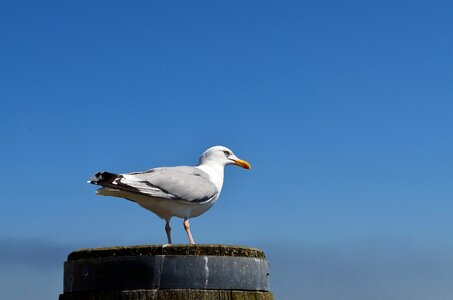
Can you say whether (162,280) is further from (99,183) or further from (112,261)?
(99,183)

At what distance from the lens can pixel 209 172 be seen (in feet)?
35.2

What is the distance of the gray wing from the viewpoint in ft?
30.7

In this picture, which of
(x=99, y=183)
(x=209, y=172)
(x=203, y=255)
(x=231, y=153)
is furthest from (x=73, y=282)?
(x=231, y=153)

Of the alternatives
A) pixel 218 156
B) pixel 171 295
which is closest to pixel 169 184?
pixel 218 156

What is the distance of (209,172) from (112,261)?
499 centimetres

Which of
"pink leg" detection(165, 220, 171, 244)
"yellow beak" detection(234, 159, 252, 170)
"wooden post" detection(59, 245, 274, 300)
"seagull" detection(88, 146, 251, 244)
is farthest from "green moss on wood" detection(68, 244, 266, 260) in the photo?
"yellow beak" detection(234, 159, 252, 170)

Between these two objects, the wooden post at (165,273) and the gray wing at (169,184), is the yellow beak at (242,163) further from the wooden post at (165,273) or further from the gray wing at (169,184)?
the wooden post at (165,273)

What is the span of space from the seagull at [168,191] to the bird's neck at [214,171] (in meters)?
0.26

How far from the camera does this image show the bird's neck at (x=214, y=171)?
10570 mm

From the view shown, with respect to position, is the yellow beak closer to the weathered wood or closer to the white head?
the white head

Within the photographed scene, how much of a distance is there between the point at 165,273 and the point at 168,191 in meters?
3.92

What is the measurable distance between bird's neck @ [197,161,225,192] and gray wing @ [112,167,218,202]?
1.52 ft

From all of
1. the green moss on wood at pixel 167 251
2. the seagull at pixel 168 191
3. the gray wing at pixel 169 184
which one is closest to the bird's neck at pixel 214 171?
the seagull at pixel 168 191

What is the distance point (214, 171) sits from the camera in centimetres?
1084
